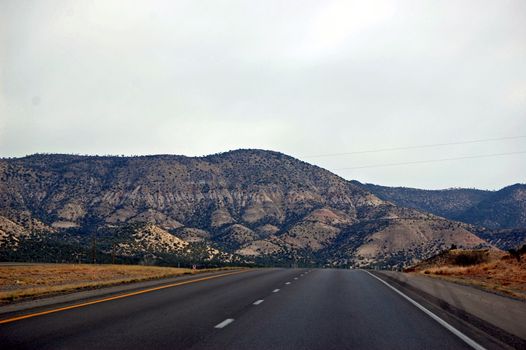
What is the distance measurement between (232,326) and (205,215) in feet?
501

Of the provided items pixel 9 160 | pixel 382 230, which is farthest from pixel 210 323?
pixel 9 160

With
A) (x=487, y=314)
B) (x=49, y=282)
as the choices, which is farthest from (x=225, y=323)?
(x=49, y=282)

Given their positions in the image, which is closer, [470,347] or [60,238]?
[470,347]

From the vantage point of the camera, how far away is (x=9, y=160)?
16538cm

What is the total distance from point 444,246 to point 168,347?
123m

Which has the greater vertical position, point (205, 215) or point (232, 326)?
point (205, 215)

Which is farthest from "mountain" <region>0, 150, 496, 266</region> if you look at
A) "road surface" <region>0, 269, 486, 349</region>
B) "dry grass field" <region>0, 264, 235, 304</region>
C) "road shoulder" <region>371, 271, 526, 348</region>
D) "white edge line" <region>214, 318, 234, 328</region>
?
"white edge line" <region>214, 318, 234, 328</region>

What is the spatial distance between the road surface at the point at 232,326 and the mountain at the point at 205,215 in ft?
263

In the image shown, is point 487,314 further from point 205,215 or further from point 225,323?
point 205,215

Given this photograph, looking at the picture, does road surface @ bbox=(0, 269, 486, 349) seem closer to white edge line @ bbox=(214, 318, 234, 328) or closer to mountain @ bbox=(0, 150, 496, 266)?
white edge line @ bbox=(214, 318, 234, 328)

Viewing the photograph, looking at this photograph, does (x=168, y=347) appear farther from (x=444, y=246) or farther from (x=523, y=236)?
(x=523, y=236)

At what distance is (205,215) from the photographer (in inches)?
6447

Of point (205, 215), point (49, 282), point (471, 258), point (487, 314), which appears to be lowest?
point (487, 314)

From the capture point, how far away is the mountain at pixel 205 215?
118m
